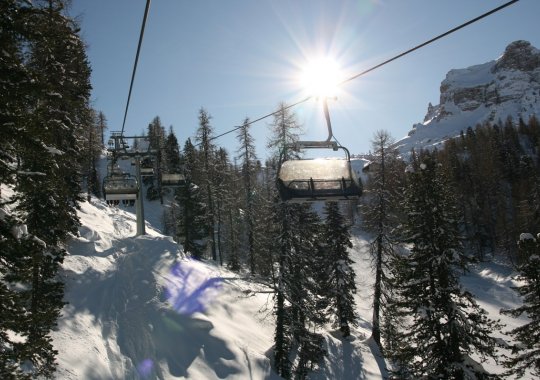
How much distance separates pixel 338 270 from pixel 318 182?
2107 cm

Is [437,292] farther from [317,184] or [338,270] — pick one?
[338,270]

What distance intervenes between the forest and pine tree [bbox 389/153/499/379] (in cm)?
6

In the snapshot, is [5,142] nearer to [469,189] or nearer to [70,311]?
[70,311]

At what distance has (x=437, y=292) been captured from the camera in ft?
52.2

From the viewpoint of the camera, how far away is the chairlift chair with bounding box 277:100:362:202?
8398 millimetres

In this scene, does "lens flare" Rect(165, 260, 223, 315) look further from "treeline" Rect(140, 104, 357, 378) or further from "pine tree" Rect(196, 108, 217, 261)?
"pine tree" Rect(196, 108, 217, 261)

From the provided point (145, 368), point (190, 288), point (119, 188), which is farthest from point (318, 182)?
point (119, 188)

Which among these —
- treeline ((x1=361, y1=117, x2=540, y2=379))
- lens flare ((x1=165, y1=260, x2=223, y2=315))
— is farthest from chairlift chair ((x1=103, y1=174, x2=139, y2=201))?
treeline ((x1=361, y1=117, x2=540, y2=379))

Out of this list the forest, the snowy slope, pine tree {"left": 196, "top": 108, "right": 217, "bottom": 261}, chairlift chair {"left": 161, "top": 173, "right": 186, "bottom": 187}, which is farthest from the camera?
pine tree {"left": 196, "top": 108, "right": 217, "bottom": 261}

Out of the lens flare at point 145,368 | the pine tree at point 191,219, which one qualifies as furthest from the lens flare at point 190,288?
the pine tree at point 191,219

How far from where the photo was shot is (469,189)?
7388 cm

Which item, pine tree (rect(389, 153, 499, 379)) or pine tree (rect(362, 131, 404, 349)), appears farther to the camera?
pine tree (rect(362, 131, 404, 349))

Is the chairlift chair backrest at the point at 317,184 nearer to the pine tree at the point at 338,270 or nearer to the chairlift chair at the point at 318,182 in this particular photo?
the chairlift chair at the point at 318,182

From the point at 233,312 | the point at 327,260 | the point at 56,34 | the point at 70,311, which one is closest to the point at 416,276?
the point at 233,312
